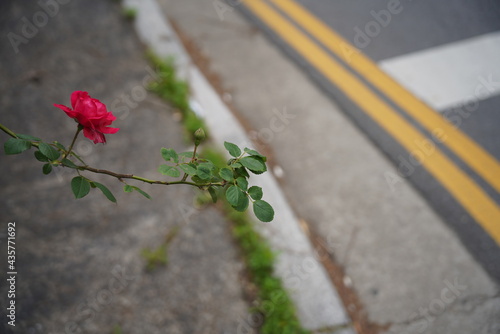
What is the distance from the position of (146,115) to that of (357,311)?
197 centimetres

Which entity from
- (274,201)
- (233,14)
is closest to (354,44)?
(233,14)

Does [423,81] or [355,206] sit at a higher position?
[423,81]

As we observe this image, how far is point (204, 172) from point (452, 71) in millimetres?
2902

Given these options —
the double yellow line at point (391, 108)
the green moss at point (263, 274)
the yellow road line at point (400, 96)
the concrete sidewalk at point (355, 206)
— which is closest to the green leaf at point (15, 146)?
the green moss at point (263, 274)

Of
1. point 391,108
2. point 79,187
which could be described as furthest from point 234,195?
point 391,108

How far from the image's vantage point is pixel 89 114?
3.19 ft

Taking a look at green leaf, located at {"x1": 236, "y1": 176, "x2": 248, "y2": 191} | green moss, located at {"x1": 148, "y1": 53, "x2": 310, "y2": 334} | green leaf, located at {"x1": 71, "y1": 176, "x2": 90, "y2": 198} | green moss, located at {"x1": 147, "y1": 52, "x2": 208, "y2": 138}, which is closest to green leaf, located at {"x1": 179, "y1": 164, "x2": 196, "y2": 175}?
green leaf, located at {"x1": 236, "y1": 176, "x2": 248, "y2": 191}

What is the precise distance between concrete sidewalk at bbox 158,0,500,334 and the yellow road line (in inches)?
17.8

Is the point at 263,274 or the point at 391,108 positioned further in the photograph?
the point at 391,108

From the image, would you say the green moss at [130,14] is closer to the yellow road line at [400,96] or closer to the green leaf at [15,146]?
the yellow road line at [400,96]

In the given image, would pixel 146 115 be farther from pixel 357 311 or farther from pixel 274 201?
pixel 357 311

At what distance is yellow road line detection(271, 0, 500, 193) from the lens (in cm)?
264

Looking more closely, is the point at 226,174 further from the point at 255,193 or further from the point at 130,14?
the point at 130,14

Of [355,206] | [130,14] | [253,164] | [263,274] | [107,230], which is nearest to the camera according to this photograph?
[253,164]
